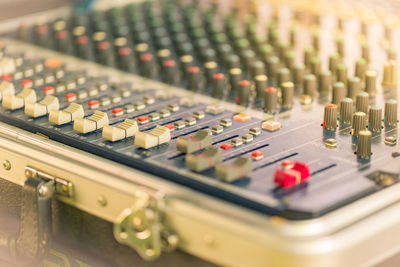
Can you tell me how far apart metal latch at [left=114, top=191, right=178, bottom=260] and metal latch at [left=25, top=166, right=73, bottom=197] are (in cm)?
21

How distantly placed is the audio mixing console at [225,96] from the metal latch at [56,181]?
9cm

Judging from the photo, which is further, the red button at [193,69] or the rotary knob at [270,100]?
the red button at [193,69]

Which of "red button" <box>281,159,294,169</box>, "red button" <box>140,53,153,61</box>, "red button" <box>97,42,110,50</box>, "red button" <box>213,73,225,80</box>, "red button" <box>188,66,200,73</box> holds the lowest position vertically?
"red button" <box>97,42,110,50</box>

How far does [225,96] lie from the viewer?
75.5 inches

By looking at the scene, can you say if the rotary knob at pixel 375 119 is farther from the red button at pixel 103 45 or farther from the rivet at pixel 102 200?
the red button at pixel 103 45

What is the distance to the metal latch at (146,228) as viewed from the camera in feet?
4.42

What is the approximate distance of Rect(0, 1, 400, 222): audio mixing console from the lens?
55.4 inches

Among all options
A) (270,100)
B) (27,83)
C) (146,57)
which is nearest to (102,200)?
(270,100)

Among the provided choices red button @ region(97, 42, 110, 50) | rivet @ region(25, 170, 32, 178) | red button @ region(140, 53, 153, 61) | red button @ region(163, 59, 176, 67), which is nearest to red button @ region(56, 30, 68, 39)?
red button @ region(97, 42, 110, 50)

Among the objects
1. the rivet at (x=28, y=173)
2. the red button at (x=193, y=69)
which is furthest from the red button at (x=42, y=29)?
the rivet at (x=28, y=173)

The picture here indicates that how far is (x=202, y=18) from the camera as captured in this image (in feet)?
8.50

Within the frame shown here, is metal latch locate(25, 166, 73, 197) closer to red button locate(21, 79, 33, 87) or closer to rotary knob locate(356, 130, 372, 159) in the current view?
red button locate(21, 79, 33, 87)

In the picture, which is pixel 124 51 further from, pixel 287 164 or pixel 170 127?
pixel 287 164

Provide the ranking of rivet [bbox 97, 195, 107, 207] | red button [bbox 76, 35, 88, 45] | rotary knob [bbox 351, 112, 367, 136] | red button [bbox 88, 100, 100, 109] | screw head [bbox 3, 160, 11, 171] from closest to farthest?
rivet [bbox 97, 195, 107, 207] < rotary knob [bbox 351, 112, 367, 136] < screw head [bbox 3, 160, 11, 171] < red button [bbox 88, 100, 100, 109] < red button [bbox 76, 35, 88, 45]
